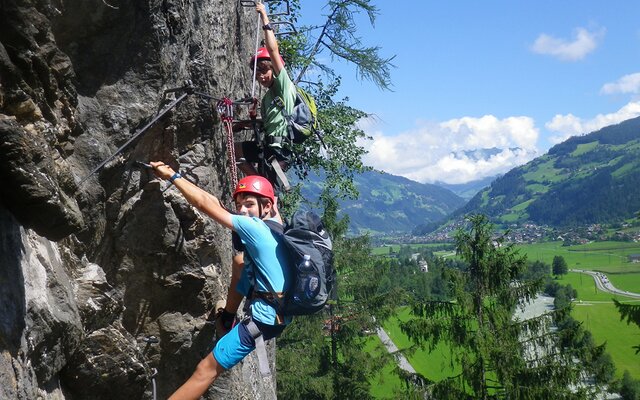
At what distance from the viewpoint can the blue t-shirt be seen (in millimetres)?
5570

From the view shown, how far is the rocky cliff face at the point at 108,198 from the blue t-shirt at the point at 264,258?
4.51 ft

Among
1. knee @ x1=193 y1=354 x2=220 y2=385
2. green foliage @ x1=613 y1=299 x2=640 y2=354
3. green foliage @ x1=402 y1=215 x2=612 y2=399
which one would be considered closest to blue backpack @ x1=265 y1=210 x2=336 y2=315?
knee @ x1=193 y1=354 x2=220 y2=385

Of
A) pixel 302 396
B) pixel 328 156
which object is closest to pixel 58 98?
pixel 328 156

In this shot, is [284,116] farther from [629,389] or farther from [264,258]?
[629,389]

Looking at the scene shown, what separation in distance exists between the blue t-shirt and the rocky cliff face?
4.51 feet

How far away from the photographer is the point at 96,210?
233 inches

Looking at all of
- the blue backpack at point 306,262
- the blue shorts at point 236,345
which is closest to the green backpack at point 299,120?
the blue backpack at point 306,262

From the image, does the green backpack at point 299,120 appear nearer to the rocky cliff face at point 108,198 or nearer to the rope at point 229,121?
the rope at point 229,121

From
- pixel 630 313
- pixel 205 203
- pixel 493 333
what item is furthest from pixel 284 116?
pixel 630 313

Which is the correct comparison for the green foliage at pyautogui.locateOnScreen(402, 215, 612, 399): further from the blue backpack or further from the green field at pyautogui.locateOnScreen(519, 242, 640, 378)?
the green field at pyautogui.locateOnScreen(519, 242, 640, 378)

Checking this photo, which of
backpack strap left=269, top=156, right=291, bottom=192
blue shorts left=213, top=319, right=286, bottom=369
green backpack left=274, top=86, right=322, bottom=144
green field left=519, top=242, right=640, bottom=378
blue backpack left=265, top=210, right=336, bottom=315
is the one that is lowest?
green field left=519, top=242, right=640, bottom=378

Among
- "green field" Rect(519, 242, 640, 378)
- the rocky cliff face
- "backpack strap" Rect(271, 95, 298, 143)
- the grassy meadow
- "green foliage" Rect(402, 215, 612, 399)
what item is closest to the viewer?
the rocky cliff face

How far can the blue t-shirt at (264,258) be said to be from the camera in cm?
557

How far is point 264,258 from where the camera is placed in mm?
5645
